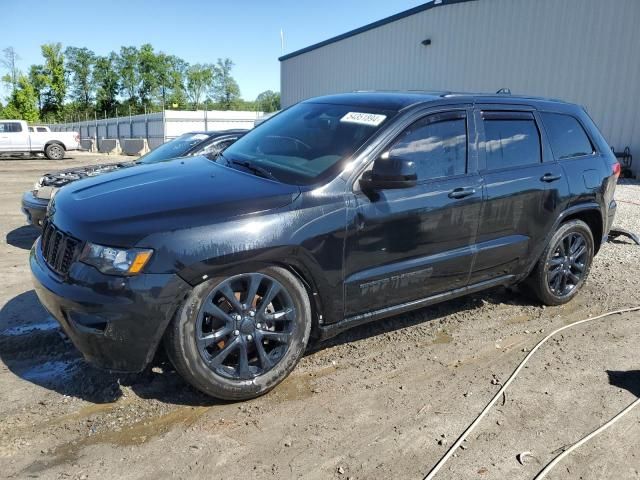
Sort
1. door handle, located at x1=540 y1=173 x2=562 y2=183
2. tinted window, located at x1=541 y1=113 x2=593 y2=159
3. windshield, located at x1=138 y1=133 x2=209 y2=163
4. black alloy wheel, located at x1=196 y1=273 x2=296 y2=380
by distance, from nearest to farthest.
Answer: black alloy wheel, located at x1=196 y1=273 x2=296 y2=380
door handle, located at x1=540 y1=173 x2=562 y2=183
tinted window, located at x1=541 y1=113 x2=593 y2=159
windshield, located at x1=138 y1=133 x2=209 y2=163

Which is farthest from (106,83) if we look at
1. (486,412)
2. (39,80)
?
(486,412)

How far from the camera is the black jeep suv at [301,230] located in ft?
9.08

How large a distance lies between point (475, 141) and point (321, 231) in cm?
157

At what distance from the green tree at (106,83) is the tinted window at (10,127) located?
223ft

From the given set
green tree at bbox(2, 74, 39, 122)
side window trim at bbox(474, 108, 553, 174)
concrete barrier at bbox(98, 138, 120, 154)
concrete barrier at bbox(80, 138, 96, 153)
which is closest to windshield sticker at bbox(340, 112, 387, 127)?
side window trim at bbox(474, 108, 553, 174)

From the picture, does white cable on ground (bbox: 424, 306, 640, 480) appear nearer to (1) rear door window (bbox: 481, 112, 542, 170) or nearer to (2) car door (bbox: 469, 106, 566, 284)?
(2) car door (bbox: 469, 106, 566, 284)

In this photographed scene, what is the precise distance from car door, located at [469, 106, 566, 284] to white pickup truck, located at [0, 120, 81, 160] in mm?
24688

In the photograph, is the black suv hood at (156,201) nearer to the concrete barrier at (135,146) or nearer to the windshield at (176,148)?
the windshield at (176,148)

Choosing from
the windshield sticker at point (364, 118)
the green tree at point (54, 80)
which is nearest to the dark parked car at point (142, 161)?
the windshield sticker at point (364, 118)

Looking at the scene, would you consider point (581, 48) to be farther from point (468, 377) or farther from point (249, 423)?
point (249, 423)

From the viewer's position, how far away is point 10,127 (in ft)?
77.9

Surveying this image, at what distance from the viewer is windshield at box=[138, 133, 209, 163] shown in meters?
6.79

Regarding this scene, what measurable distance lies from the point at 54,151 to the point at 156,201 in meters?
25.0

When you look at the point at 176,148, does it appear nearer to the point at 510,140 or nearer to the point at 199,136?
the point at 199,136
